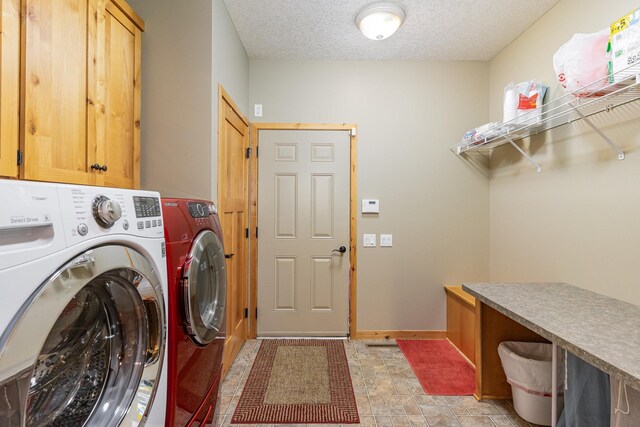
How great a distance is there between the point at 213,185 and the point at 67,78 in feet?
2.76

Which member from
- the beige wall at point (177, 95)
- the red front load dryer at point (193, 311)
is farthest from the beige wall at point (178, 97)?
the red front load dryer at point (193, 311)

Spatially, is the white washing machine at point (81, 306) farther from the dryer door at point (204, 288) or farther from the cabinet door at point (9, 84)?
the cabinet door at point (9, 84)

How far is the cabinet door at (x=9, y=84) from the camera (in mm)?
1023

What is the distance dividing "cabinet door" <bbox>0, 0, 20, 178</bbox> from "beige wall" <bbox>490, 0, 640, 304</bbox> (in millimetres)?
2687

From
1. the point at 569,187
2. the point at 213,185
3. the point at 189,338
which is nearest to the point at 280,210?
the point at 213,185

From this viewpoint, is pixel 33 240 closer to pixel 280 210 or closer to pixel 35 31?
pixel 35 31

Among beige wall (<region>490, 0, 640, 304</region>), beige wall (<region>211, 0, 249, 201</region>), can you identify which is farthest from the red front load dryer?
beige wall (<region>490, 0, 640, 304</region>)

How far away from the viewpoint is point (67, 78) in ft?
4.22

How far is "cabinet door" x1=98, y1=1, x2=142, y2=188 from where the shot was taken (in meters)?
1.54

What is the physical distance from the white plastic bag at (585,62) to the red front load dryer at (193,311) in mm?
1897

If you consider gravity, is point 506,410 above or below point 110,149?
below

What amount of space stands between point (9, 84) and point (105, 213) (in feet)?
2.40

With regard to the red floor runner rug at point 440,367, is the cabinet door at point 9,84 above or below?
above

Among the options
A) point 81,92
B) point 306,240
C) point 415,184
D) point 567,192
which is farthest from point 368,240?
point 81,92
